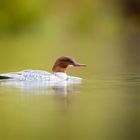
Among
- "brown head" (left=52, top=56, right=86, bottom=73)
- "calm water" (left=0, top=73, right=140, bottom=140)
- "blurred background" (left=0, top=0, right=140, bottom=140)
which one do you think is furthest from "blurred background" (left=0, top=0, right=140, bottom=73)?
"calm water" (left=0, top=73, right=140, bottom=140)

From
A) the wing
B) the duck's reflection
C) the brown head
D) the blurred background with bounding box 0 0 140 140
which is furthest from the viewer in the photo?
the blurred background with bounding box 0 0 140 140

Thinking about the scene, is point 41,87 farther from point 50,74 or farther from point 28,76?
point 50,74

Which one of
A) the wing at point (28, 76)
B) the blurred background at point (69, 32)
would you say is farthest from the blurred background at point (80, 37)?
the wing at point (28, 76)

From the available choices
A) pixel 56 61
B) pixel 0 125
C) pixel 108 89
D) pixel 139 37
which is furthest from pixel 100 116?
pixel 139 37

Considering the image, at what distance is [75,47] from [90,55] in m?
0.11

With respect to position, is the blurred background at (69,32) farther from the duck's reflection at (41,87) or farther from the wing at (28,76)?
the duck's reflection at (41,87)

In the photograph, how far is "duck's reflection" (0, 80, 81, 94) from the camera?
2.25 metres

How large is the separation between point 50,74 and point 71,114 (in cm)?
146

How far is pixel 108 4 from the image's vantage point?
361 cm

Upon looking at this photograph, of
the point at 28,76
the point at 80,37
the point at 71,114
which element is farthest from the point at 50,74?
the point at 71,114

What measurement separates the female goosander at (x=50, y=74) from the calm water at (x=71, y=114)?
0.50 metres

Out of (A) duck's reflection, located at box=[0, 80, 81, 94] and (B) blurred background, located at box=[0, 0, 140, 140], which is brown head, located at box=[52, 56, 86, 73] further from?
(A) duck's reflection, located at box=[0, 80, 81, 94]

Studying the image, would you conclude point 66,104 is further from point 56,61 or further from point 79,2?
point 79,2

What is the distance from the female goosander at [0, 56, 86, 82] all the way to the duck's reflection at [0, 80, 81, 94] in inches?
2.4
